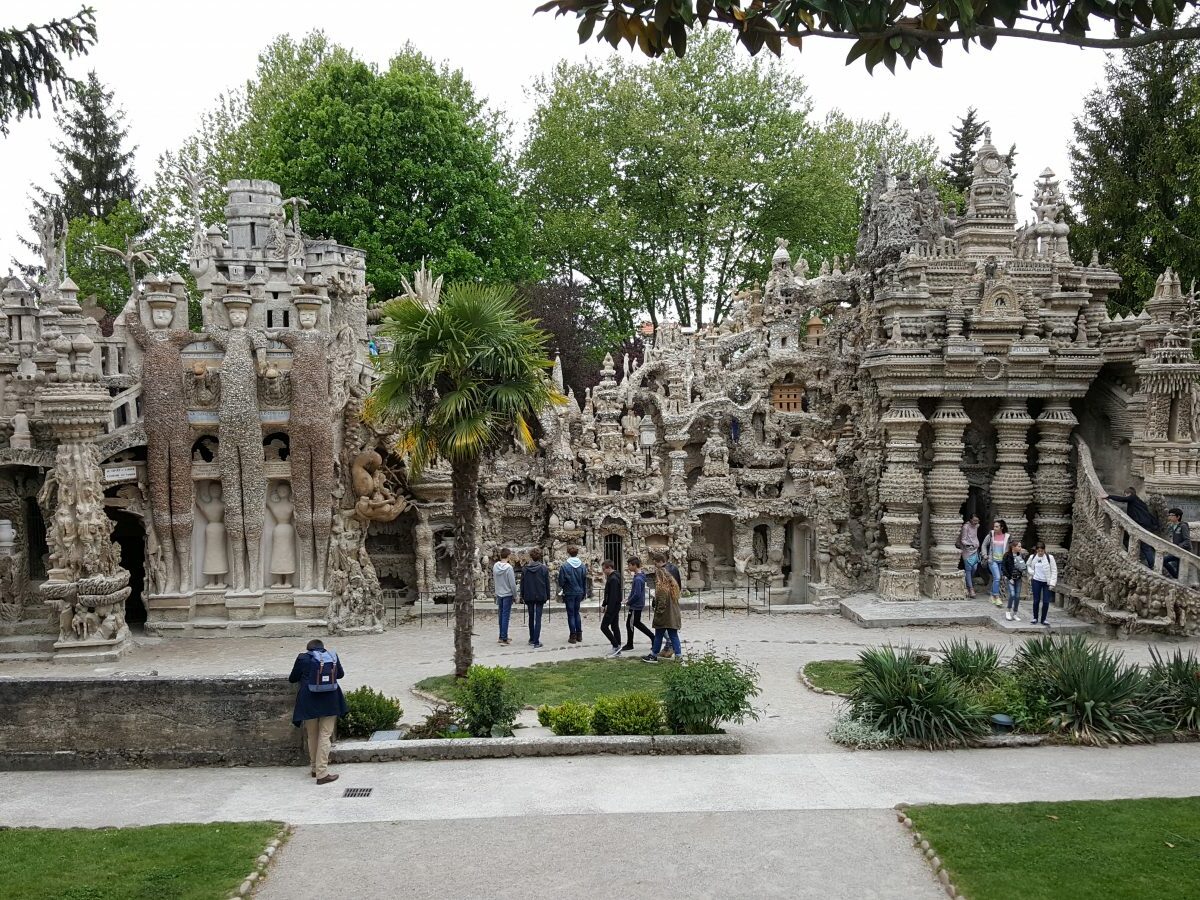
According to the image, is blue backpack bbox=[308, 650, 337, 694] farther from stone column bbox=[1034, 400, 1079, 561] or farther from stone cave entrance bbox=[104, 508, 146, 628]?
stone column bbox=[1034, 400, 1079, 561]

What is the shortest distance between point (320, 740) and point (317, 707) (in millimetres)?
375

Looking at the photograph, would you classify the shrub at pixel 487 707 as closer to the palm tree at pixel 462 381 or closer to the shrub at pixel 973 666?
the palm tree at pixel 462 381

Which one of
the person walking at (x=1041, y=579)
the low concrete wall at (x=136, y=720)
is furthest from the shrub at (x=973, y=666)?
the low concrete wall at (x=136, y=720)

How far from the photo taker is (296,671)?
12.1 metres

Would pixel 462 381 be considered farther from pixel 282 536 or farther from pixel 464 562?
pixel 282 536

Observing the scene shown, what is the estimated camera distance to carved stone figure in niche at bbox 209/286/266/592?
20844mm

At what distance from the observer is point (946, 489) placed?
2319cm

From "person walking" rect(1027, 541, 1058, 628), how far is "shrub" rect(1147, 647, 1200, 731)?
6485 mm

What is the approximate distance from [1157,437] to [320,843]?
59.2 ft

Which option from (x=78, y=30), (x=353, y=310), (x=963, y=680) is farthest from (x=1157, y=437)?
(x=78, y=30)

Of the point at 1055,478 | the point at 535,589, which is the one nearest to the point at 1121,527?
the point at 1055,478

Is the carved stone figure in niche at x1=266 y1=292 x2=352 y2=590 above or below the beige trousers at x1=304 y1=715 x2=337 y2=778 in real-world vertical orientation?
above

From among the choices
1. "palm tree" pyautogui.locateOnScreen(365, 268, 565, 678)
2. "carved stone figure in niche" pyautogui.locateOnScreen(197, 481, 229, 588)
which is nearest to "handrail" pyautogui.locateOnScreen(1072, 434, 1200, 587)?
"palm tree" pyautogui.locateOnScreen(365, 268, 565, 678)

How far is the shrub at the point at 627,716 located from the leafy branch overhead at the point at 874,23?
786 cm
